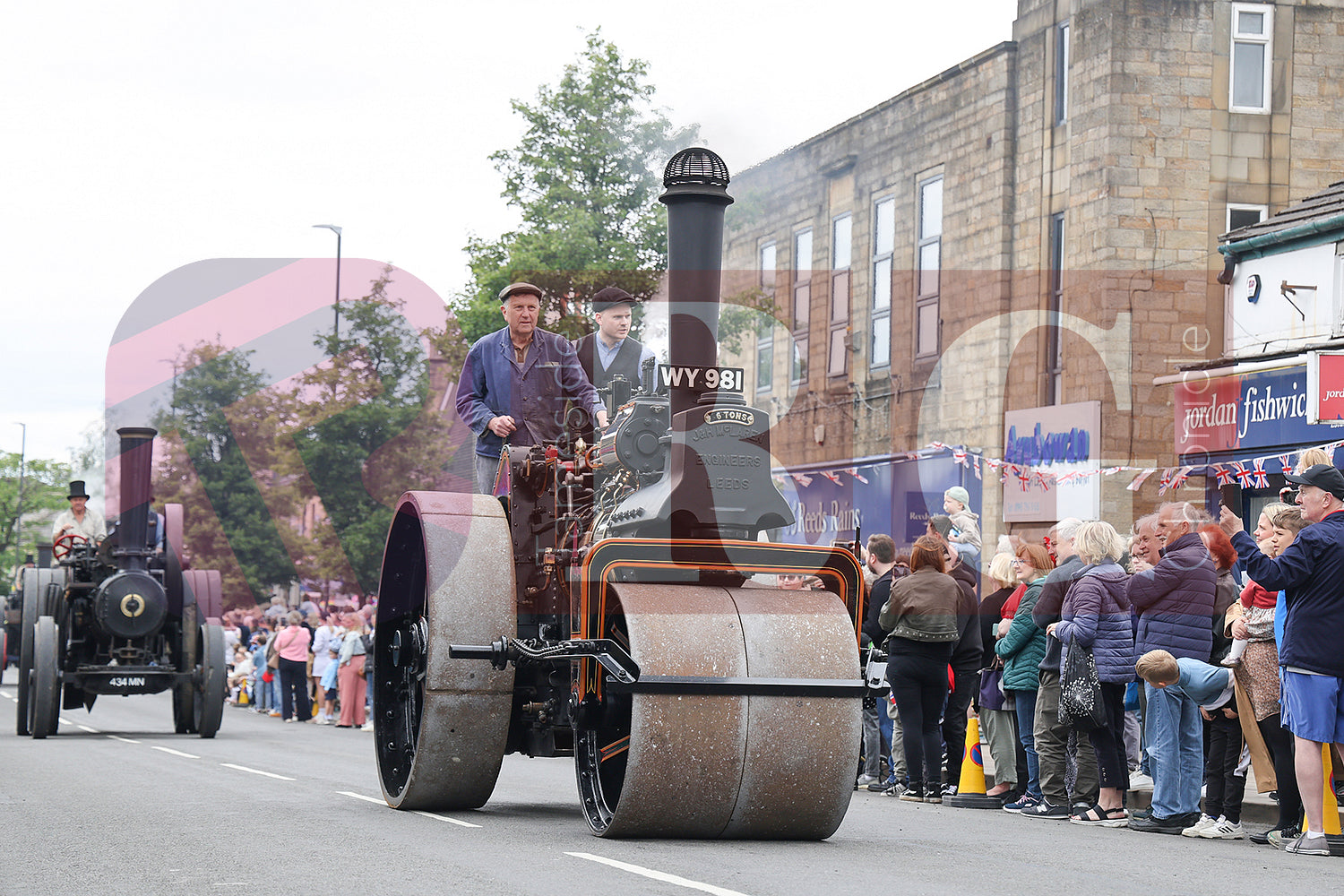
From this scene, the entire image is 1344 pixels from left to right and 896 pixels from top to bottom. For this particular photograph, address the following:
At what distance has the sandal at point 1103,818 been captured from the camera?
10.2m

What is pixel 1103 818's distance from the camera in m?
10.4

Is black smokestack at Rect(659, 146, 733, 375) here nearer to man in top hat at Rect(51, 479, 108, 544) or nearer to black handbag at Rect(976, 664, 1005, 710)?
black handbag at Rect(976, 664, 1005, 710)

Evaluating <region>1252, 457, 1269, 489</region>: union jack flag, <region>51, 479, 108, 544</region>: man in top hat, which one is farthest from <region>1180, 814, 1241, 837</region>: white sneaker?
<region>51, 479, 108, 544</region>: man in top hat

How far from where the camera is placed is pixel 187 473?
1580 inches

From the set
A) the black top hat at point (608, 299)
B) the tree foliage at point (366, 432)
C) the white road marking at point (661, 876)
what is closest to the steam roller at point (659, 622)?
the white road marking at point (661, 876)

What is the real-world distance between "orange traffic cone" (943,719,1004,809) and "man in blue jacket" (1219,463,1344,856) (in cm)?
296

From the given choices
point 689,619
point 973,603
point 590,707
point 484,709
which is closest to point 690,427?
point 689,619

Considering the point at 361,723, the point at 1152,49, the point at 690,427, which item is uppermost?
the point at 1152,49

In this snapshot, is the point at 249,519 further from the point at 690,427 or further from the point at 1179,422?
the point at 690,427

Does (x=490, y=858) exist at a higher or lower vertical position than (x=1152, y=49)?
lower

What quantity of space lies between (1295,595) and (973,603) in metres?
3.45

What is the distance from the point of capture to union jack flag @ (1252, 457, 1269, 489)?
18406mm

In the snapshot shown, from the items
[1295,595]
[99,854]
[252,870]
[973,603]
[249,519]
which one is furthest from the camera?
[249,519]

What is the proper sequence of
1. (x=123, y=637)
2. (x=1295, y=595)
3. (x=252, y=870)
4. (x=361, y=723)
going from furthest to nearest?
(x=361, y=723), (x=123, y=637), (x=1295, y=595), (x=252, y=870)
